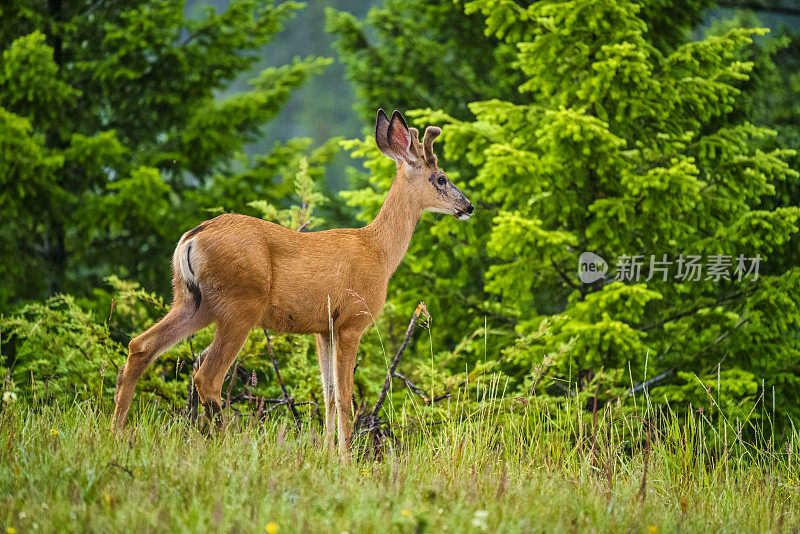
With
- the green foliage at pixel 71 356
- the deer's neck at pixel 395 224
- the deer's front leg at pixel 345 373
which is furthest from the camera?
the green foliage at pixel 71 356

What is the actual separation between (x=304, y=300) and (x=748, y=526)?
2390mm

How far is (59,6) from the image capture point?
1056cm

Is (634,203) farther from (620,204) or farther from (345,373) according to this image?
(345,373)

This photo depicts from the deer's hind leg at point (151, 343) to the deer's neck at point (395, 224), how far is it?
1166 mm

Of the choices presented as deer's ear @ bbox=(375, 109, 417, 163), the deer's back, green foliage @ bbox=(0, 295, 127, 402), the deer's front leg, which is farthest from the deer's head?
green foliage @ bbox=(0, 295, 127, 402)

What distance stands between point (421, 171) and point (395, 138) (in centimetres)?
25

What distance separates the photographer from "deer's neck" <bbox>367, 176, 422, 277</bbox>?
185 inches

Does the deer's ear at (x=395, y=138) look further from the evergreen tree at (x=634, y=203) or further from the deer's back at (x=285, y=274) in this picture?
the evergreen tree at (x=634, y=203)

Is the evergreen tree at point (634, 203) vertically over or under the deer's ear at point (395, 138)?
under

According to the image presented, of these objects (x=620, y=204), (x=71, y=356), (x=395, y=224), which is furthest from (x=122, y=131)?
(x=395, y=224)

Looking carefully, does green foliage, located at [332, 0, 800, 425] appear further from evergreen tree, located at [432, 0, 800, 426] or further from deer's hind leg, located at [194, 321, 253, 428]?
deer's hind leg, located at [194, 321, 253, 428]

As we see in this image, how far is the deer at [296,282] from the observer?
13.0 ft

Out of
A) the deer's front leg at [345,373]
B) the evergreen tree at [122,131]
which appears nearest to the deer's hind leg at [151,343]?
the deer's front leg at [345,373]

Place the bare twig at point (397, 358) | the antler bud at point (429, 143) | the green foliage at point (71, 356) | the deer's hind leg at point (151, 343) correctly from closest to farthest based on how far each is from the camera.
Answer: the deer's hind leg at point (151, 343), the bare twig at point (397, 358), the antler bud at point (429, 143), the green foliage at point (71, 356)
